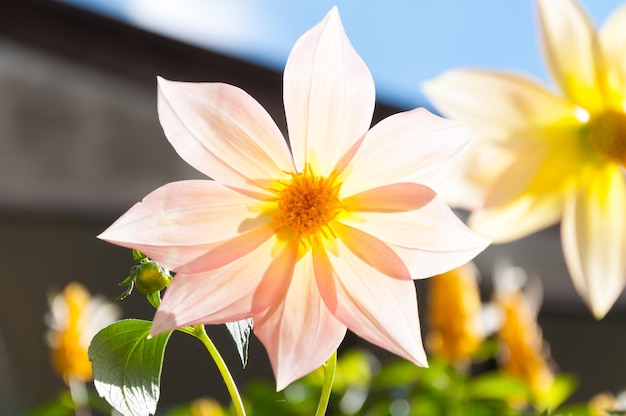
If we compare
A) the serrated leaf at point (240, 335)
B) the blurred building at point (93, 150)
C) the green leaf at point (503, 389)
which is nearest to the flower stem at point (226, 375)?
the serrated leaf at point (240, 335)

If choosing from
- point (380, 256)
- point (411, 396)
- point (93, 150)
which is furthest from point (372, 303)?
point (93, 150)

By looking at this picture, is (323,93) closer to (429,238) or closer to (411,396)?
(429,238)

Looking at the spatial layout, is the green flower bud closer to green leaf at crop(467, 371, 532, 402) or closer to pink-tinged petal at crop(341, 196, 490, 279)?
pink-tinged petal at crop(341, 196, 490, 279)

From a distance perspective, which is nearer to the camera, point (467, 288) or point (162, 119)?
point (162, 119)

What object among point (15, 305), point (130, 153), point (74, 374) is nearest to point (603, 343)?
point (130, 153)

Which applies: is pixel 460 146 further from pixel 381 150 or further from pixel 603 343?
pixel 603 343

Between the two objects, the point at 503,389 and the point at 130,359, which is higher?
the point at 130,359

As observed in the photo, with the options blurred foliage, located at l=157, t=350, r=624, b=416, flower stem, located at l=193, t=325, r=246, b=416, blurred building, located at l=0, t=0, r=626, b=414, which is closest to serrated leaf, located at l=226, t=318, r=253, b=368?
flower stem, located at l=193, t=325, r=246, b=416
